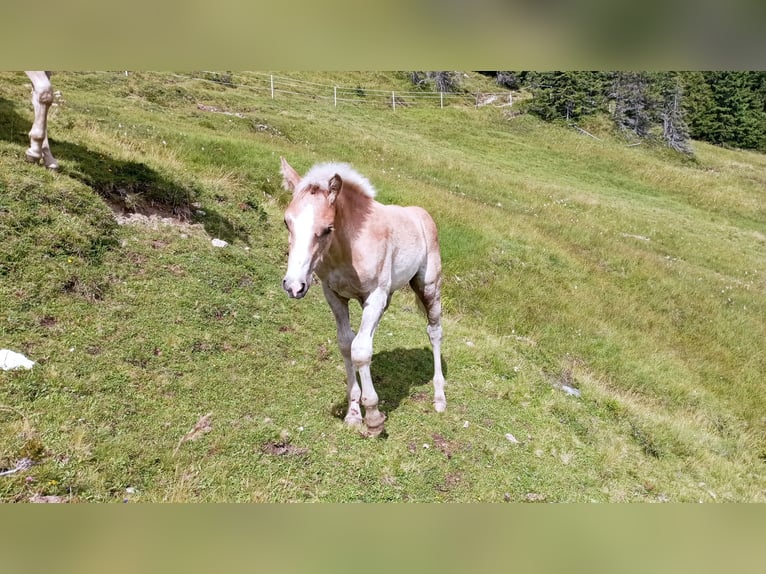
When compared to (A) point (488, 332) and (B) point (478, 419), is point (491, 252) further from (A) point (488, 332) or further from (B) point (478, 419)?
(B) point (478, 419)

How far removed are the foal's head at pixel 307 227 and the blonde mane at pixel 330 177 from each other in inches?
0.5

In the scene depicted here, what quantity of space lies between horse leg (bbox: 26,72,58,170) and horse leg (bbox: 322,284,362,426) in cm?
635

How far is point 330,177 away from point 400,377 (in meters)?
4.59

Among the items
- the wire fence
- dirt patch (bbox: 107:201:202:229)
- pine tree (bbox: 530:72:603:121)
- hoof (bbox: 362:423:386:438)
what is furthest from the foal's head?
pine tree (bbox: 530:72:603:121)

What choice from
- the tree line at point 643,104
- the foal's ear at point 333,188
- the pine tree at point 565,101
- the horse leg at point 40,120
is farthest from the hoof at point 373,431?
the pine tree at point 565,101

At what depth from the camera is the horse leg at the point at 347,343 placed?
6.38 m

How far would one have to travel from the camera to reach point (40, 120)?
8.30m

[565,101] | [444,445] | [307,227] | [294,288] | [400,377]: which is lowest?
[444,445]

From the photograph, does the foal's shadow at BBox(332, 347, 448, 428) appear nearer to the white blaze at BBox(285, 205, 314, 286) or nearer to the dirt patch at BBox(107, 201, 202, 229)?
the white blaze at BBox(285, 205, 314, 286)

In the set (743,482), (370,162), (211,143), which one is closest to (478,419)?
(743,482)

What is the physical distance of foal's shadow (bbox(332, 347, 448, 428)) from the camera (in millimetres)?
7587

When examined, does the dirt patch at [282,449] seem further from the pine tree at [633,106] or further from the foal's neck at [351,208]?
the pine tree at [633,106]

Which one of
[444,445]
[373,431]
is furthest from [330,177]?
[444,445]

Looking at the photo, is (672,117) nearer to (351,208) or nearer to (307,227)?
(351,208)
